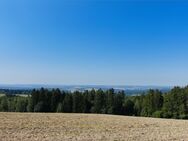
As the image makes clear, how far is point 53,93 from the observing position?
7281cm

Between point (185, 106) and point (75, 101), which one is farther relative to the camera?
point (75, 101)

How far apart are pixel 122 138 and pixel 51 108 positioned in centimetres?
5416

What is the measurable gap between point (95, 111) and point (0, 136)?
53.6 metres

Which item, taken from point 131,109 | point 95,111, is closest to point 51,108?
point 95,111

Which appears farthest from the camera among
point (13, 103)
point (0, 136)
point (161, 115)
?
point (13, 103)

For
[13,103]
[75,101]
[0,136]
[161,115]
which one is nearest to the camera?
[0,136]

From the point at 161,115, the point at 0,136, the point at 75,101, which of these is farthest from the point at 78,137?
the point at 75,101

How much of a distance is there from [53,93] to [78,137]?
5446 centimetres

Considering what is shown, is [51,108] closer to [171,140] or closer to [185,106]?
[185,106]

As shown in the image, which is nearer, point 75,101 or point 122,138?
point 122,138

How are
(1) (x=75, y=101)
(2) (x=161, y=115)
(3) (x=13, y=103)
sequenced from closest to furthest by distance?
(2) (x=161, y=115) → (1) (x=75, y=101) → (3) (x=13, y=103)

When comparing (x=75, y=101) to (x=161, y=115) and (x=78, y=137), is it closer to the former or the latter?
(x=161, y=115)

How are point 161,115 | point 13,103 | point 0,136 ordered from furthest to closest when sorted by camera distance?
point 13,103, point 161,115, point 0,136

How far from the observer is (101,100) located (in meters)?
73.6
